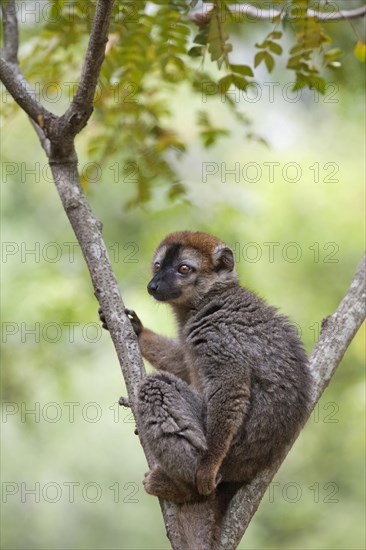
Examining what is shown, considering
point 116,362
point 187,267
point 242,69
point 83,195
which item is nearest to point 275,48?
point 242,69

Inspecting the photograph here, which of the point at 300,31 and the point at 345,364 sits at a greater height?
the point at 300,31

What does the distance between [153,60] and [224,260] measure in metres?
2.46

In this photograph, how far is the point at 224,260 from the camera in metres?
6.59

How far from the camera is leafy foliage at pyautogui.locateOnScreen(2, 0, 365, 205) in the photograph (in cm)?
651

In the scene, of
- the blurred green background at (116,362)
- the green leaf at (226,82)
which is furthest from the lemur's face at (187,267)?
the blurred green background at (116,362)

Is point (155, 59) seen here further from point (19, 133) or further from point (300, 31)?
point (19, 133)

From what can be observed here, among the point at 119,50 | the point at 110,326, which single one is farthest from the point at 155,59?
the point at 110,326

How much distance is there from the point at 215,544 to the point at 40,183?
24.9ft

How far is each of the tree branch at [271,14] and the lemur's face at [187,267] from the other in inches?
73.1

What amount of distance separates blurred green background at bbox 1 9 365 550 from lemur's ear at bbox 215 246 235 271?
7.84 feet

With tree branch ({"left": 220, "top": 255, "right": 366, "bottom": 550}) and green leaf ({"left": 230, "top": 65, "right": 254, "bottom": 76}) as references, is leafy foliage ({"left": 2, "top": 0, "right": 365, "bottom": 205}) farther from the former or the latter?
tree branch ({"left": 220, "top": 255, "right": 366, "bottom": 550})

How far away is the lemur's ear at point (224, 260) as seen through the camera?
6586 millimetres

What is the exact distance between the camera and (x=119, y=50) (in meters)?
7.25

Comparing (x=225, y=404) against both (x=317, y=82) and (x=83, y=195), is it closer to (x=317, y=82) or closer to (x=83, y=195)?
(x=83, y=195)
